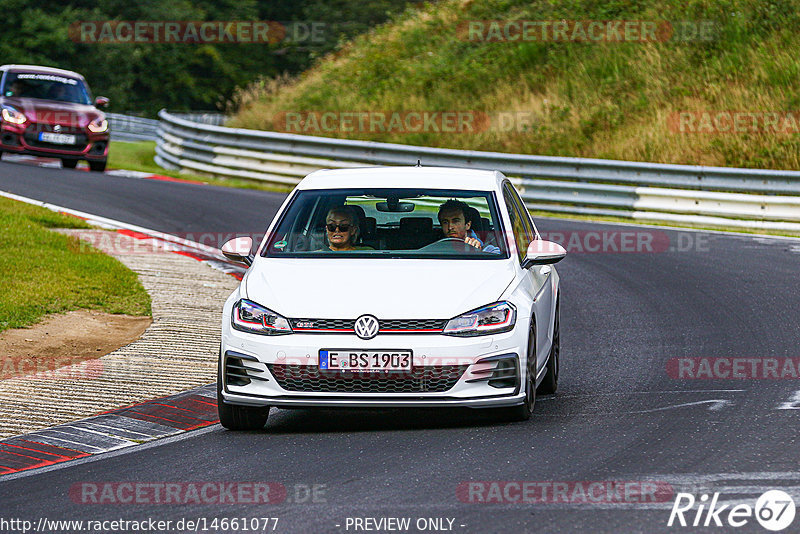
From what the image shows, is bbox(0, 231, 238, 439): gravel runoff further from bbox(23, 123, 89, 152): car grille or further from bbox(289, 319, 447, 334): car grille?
bbox(23, 123, 89, 152): car grille

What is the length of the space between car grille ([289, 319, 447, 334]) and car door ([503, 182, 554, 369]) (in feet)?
2.77

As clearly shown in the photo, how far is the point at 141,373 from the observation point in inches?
371

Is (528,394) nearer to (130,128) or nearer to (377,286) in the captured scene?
(377,286)

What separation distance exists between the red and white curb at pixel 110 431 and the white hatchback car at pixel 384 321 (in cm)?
48

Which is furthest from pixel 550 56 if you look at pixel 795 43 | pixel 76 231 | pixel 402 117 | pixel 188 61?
pixel 188 61

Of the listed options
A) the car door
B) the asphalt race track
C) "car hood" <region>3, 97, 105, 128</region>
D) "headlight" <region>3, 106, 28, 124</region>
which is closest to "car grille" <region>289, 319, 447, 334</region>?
the asphalt race track

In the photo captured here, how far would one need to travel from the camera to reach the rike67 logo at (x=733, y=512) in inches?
211

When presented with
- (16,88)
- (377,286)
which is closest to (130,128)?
(16,88)

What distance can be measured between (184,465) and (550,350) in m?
2.87

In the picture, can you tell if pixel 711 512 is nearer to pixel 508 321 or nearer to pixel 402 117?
pixel 508 321

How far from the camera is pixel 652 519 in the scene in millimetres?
5453

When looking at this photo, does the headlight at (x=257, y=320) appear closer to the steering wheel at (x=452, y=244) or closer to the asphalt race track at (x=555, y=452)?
the asphalt race track at (x=555, y=452)

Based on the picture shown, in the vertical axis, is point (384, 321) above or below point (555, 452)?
above

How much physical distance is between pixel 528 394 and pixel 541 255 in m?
0.99
